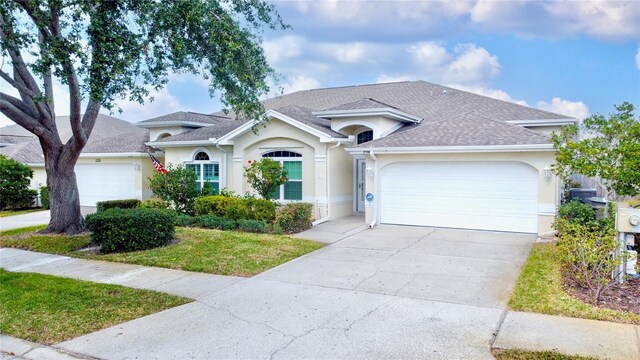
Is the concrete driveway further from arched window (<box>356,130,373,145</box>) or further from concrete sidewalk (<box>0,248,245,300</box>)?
arched window (<box>356,130,373,145</box>)

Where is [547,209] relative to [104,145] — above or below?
below

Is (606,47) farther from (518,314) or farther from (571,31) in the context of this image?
(518,314)

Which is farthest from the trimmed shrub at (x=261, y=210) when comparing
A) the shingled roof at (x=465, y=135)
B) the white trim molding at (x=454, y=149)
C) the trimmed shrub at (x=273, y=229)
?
the shingled roof at (x=465, y=135)

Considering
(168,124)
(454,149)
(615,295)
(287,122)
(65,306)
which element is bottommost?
(65,306)

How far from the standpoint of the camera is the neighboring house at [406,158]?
40.1 ft

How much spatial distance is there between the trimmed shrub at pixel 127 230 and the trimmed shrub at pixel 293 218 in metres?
3.55

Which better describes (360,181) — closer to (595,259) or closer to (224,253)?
(224,253)

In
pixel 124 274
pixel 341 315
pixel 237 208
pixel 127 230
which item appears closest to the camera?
pixel 341 315

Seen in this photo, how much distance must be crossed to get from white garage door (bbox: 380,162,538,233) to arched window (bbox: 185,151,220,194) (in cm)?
743

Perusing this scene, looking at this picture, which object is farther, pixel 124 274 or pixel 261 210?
pixel 261 210

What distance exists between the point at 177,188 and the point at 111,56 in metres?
7.10

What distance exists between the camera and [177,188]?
Answer: 49.0 feet

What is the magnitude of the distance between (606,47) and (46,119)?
683 inches

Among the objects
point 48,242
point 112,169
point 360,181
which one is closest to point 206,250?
point 48,242
